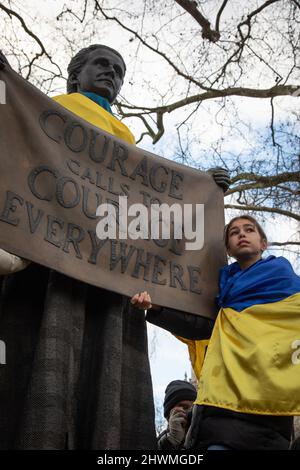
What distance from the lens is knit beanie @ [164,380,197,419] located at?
3.72m

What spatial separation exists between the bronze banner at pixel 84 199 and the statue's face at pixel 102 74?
1.41 feet

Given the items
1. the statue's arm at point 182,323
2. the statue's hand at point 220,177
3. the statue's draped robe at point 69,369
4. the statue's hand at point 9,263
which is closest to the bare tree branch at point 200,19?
the statue's hand at point 220,177

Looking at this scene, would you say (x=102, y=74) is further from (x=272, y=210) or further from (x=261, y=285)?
(x=272, y=210)

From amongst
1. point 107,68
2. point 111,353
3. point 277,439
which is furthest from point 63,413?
point 107,68

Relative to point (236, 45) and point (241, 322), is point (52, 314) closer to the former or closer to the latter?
point (241, 322)

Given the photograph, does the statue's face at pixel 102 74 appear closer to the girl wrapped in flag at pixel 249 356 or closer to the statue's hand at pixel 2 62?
the statue's hand at pixel 2 62

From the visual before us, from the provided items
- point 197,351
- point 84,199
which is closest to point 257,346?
point 197,351

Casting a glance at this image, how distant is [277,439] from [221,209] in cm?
138

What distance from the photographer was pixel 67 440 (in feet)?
7.98

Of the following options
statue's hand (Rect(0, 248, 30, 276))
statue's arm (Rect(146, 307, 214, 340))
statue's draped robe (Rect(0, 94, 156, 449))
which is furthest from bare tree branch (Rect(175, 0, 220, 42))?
statue's hand (Rect(0, 248, 30, 276))

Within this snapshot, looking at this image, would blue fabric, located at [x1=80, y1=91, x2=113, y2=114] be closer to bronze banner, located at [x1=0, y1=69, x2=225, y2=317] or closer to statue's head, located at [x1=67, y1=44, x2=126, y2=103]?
statue's head, located at [x1=67, y1=44, x2=126, y2=103]

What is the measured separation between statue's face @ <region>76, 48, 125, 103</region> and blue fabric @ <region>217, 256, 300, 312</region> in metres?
1.19

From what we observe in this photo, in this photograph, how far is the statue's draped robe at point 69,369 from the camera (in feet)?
7.89

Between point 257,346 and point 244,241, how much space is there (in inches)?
26.2
